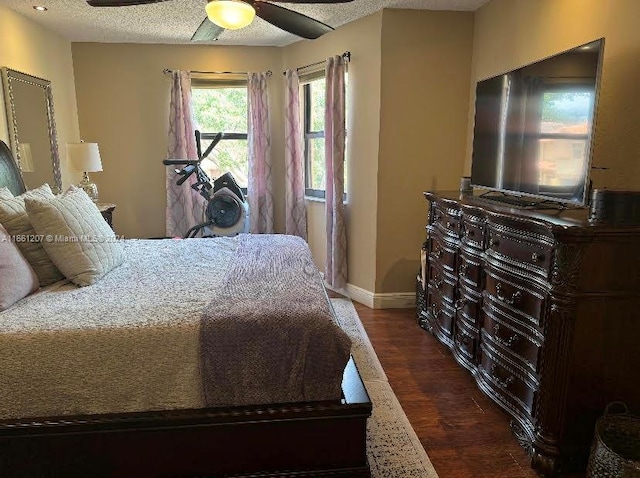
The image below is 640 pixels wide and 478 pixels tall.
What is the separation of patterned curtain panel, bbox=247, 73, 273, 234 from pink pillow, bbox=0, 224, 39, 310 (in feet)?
9.62

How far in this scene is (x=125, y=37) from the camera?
14.4 feet

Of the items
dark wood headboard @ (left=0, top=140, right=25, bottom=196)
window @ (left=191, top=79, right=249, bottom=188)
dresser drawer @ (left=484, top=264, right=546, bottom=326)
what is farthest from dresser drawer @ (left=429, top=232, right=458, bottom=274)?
dark wood headboard @ (left=0, top=140, right=25, bottom=196)

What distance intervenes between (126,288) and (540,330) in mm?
1789

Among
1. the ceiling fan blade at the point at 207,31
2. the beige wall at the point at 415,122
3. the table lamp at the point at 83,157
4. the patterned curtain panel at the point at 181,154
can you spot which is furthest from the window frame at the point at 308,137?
the table lamp at the point at 83,157

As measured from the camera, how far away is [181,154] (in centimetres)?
466

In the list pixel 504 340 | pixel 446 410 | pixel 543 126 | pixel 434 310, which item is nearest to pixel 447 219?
pixel 434 310

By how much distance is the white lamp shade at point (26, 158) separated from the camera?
3489mm

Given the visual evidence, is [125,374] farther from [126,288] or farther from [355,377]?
[355,377]

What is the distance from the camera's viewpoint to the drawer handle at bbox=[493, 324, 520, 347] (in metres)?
2.05

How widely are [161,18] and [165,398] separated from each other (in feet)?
11.0

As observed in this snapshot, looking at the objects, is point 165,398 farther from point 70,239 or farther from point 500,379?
point 500,379

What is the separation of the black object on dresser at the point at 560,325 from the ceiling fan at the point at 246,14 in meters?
1.53

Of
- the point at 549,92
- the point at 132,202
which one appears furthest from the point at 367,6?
the point at 132,202

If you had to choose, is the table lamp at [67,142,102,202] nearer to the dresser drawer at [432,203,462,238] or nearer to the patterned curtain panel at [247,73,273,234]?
the patterned curtain panel at [247,73,273,234]
